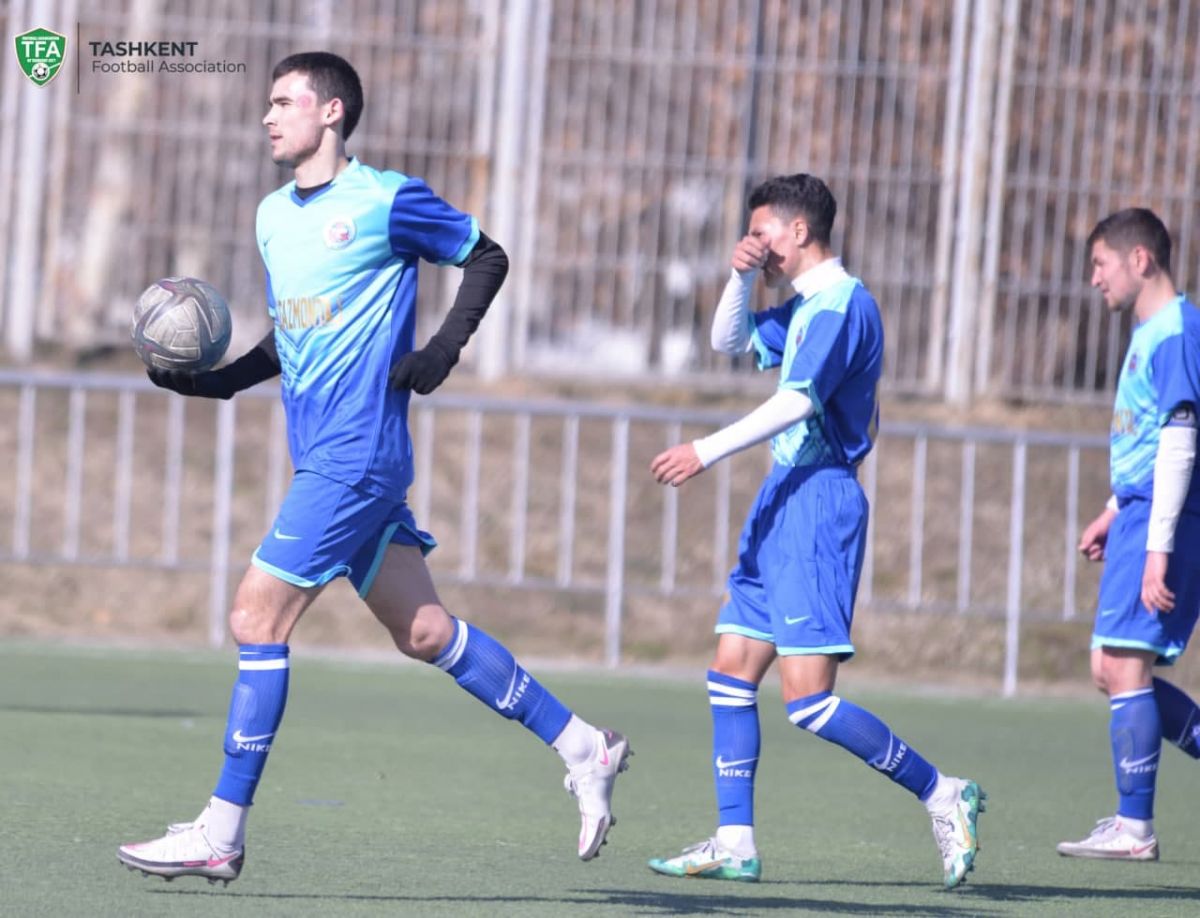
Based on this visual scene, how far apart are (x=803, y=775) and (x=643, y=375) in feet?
21.8

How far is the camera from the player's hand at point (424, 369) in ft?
18.0

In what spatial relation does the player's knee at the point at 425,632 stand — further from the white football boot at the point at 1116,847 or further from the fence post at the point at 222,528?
the fence post at the point at 222,528

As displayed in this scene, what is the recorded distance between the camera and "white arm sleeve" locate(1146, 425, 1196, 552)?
22.2 ft

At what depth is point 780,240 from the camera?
6.28 m

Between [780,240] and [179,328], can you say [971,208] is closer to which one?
[780,240]

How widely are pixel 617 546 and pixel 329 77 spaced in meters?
6.61

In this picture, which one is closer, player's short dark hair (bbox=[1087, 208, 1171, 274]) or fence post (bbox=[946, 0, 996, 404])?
player's short dark hair (bbox=[1087, 208, 1171, 274])

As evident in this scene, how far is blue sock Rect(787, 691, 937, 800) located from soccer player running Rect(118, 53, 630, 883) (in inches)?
23.2

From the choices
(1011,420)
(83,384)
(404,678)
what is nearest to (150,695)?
(404,678)

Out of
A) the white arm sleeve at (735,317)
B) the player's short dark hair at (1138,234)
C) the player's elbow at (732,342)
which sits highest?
the player's short dark hair at (1138,234)

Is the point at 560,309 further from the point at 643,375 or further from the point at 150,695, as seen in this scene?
the point at 150,695

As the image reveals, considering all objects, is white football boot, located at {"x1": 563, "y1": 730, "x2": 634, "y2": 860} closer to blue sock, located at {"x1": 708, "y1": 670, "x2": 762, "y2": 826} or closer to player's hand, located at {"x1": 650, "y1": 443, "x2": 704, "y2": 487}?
blue sock, located at {"x1": 708, "y1": 670, "x2": 762, "y2": 826}

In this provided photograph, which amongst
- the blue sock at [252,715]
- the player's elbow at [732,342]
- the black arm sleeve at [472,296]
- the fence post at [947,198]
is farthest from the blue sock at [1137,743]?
the fence post at [947,198]

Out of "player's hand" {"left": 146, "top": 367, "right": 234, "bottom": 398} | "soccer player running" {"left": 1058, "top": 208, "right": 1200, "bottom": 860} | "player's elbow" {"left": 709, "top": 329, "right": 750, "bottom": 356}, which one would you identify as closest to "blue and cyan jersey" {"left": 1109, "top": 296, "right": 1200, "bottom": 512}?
"soccer player running" {"left": 1058, "top": 208, "right": 1200, "bottom": 860}
